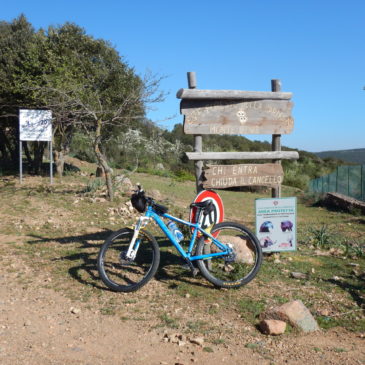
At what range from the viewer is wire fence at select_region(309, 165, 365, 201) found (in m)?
19.5

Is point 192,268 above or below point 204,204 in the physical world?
below

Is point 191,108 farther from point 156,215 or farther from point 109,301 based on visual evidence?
point 109,301

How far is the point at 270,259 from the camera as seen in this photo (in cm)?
664

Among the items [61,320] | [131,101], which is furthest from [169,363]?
[131,101]

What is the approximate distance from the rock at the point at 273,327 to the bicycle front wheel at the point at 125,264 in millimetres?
1418

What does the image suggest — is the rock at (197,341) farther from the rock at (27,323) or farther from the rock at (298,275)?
the rock at (298,275)

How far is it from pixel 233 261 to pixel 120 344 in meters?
2.00

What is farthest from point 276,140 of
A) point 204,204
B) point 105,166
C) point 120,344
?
point 105,166

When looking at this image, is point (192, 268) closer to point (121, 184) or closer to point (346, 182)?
point (121, 184)

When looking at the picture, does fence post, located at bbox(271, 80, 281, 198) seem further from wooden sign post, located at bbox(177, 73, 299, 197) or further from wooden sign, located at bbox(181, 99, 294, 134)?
wooden sign, located at bbox(181, 99, 294, 134)

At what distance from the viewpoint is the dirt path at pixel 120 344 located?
3.54m

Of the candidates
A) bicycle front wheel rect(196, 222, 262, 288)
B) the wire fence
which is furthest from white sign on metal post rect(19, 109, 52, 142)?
the wire fence

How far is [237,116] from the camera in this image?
6.17 m

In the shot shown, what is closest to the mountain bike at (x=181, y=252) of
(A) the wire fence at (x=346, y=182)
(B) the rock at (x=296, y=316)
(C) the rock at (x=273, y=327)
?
(B) the rock at (x=296, y=316)
